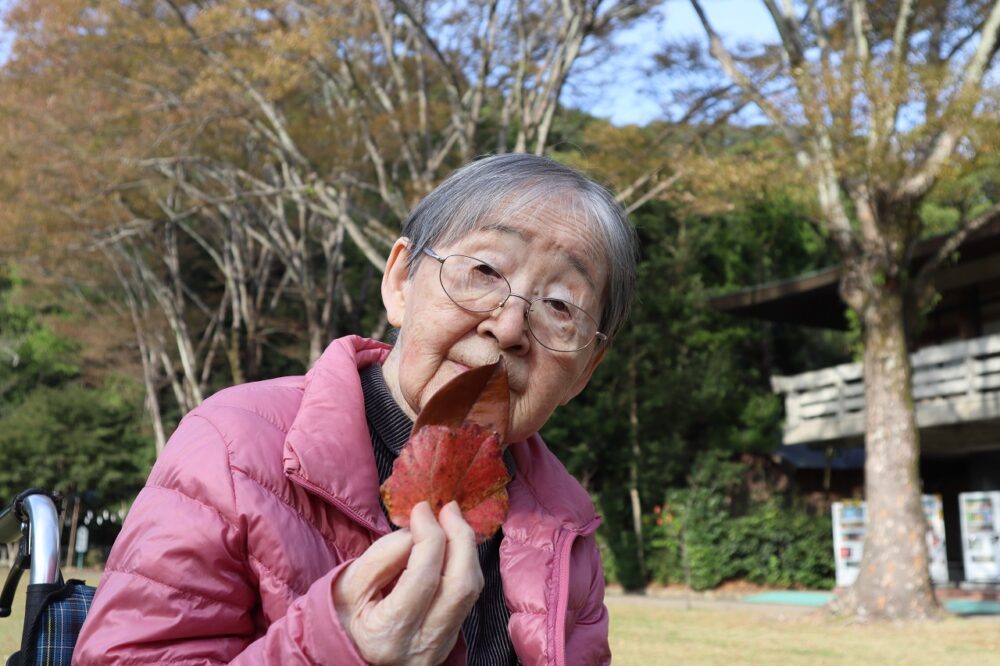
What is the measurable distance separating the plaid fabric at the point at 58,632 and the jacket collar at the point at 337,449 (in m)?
0.54

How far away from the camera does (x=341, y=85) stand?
549 inches

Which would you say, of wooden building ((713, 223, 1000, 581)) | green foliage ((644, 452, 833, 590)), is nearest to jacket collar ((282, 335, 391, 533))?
wooden building ((713, 223, 1000, 581))

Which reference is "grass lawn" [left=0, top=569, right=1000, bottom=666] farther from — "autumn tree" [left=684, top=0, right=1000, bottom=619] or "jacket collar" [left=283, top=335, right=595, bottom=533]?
"jacket collar" [left=283, top=335, right=595, bottom=533]

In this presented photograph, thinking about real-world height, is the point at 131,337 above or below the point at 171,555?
above

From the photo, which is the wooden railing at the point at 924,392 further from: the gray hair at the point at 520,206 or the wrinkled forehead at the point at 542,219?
the wrinkled forehead at the point at 542,219

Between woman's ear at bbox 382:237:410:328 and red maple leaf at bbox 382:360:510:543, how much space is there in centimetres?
42

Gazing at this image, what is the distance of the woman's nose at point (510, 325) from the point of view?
4.05ft

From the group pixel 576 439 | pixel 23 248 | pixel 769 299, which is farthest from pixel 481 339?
pixel 576 439

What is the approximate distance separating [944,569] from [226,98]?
45.3 ft

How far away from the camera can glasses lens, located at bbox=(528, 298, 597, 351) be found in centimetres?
127

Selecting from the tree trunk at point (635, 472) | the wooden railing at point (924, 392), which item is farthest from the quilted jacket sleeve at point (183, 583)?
the tree trunk at point (635, 472)

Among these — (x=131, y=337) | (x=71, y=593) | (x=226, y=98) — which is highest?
(x=226, y=98)

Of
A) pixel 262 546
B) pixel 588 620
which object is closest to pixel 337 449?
pixel 262 546

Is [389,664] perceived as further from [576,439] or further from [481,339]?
[576,439]
